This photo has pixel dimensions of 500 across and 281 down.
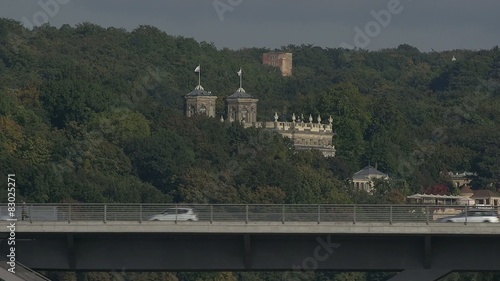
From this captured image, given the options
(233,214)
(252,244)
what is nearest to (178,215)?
(233,214)

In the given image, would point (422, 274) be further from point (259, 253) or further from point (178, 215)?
point (178, 215)

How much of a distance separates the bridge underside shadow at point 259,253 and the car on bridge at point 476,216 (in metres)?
1.59

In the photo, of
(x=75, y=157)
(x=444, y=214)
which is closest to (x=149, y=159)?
(x=75, y=157)

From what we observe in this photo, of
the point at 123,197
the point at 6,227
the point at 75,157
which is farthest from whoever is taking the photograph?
the point at 75,157

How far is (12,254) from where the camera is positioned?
80875 millimetres

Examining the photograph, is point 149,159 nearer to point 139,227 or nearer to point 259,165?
point 259,165

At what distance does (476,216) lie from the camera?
3334 inches

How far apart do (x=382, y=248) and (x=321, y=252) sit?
6.37 feet

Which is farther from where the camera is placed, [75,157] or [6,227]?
[75,157]

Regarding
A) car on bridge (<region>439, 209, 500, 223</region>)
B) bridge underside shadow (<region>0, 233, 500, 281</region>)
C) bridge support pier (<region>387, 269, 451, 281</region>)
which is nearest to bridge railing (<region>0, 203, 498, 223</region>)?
car on bridge (<region>439, 209, 500, 223</region>)

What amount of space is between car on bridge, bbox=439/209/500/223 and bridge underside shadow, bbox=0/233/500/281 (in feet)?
5.20

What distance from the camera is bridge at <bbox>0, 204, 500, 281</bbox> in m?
80.8

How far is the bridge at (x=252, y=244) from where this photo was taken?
8075 centimetres

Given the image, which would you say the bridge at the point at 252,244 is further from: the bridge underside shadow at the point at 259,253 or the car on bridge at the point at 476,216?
the car on bridge at the point at 476,216
